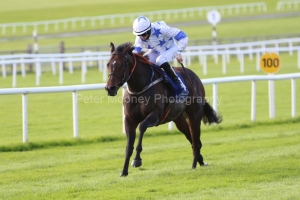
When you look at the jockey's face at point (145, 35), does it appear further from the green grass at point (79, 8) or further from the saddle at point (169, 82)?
the green grass at point (79, 8)

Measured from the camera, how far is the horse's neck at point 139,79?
800 cm

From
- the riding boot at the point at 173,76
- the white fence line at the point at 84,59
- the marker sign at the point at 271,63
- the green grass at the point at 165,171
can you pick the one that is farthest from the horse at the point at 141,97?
the white fence line at the point at 84,59

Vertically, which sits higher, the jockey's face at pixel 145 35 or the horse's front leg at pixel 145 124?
the jockey's face at pixel 145 35

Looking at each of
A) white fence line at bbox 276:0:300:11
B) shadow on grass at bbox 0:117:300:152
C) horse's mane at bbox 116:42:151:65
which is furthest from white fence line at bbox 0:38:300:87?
white fence line at bbox 276:0:300:11

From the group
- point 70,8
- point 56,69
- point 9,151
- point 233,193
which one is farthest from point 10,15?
point 233,193

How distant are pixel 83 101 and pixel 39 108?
1569 millimetres

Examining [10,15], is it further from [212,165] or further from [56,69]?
[212,165]

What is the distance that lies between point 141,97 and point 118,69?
50cm

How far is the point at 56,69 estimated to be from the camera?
86.5 ft

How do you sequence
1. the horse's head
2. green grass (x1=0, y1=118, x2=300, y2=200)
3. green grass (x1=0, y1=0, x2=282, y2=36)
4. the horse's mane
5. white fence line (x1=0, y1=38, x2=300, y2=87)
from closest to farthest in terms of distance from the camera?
green grass (x1=0, y1=118, x2=300, y2=200)
the horse's head
the horse's mane
white fence line (x1=0, y1=38, x2=300, y2=87)
green grass (x1=0, y1=0, x2=282, y2=36)

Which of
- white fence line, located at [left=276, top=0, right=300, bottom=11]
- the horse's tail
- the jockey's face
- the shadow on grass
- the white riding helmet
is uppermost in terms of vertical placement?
white fence line, located at [left=276, top=0, right=300, bottom=11]

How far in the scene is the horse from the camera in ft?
25.3

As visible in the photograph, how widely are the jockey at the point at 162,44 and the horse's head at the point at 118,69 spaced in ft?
1.32

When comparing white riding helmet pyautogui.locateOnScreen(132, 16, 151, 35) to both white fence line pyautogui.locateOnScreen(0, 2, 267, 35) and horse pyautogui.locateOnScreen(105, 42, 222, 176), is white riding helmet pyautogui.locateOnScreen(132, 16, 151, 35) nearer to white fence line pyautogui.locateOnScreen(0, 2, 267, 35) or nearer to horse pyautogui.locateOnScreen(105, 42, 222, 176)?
horse pyautogui.locateOnScreen(105, 42, 222, 176)
